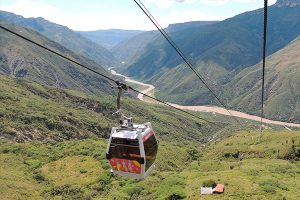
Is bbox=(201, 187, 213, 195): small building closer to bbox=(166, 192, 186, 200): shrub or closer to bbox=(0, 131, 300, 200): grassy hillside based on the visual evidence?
bbox=(0, 131, 300, 200): grassy hillside

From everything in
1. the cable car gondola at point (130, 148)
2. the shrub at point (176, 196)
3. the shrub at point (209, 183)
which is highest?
the cable car gondola at point (130, 148)

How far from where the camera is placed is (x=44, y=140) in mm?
147500

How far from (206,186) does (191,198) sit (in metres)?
4.72

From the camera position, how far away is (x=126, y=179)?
247 feet

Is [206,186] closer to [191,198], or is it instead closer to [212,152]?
[191,198]

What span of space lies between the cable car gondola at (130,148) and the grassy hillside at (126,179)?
35689mm

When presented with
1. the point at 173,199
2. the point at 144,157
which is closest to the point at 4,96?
the point at 173,199

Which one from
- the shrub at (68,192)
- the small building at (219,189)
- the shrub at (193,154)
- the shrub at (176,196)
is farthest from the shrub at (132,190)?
the shrub at (193,154)

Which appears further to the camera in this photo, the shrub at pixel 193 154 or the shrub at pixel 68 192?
the shrub at pixel 193 154

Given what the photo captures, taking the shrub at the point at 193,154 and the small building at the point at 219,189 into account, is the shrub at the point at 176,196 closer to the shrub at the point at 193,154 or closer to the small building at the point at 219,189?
the small building at the point at 219,189

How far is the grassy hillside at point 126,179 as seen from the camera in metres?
62.4

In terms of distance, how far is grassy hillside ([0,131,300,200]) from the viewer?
205 feet

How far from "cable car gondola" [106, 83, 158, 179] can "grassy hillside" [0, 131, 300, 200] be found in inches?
1405

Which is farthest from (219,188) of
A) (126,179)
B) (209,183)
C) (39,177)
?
(39,177)
